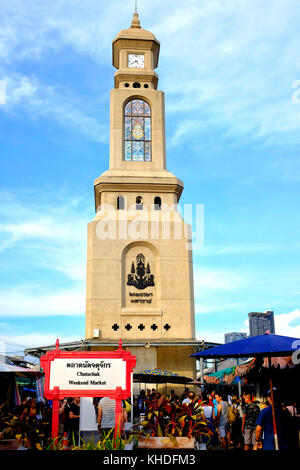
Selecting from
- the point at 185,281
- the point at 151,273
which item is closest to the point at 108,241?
the point at 151,273

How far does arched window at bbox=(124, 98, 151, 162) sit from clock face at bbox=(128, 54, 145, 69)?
2922 millimetres

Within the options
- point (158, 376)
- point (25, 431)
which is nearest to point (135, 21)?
point (158, 376)

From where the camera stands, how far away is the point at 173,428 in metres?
8.93

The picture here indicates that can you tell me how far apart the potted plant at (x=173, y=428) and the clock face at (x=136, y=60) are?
31.0 meters

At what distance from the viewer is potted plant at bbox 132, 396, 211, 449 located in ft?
28.5

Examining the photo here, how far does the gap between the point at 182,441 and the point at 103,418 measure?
9.06ft

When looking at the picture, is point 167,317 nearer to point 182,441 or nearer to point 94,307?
point 94,307

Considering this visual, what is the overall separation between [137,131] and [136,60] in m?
6.02

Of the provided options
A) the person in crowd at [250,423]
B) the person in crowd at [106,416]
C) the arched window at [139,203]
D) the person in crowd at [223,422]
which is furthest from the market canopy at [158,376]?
the arched window at [139,203]

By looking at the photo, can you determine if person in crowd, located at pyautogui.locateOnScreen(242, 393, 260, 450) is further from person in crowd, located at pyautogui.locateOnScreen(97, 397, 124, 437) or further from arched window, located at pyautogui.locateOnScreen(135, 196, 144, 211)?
arched window, located at pyautogui.locateOnScreen(135, 196, 144, 211)

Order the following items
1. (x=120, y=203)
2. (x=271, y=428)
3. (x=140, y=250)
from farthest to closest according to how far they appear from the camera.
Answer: (x=120, y=203) → (x=140, y=250) → (x=271, y=428)

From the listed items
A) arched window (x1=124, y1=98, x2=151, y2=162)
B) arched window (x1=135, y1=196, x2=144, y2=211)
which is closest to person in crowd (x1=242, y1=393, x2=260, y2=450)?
arched window (x1=135, y1=196, x2=144, y2=211)

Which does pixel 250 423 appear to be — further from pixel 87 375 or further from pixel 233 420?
pixel 87 375

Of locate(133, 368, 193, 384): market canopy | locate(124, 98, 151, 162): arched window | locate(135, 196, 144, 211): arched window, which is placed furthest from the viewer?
locate(124, 98, 151, 162): arched window
